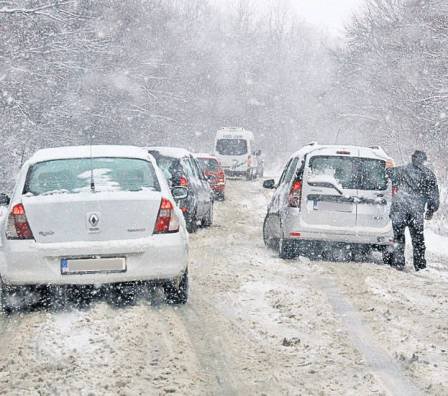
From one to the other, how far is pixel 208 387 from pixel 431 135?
22112 mm

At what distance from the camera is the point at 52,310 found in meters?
7.07

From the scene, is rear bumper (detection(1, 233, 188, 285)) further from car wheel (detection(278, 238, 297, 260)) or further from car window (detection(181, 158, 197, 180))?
car window (detection(181, 158, 197, 180))

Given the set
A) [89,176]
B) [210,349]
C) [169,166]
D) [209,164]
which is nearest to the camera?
[210,349]

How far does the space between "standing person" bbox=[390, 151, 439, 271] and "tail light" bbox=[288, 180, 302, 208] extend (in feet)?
4.47

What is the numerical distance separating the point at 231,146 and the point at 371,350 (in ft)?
106

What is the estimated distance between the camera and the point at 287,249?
35.5 ft

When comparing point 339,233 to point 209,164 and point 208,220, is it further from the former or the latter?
point 209,164

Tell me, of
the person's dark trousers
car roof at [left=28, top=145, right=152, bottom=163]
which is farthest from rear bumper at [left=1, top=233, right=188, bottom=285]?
the person's dark trousers

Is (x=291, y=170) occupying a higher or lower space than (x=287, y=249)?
higher

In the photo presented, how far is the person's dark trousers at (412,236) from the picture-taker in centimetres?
1048

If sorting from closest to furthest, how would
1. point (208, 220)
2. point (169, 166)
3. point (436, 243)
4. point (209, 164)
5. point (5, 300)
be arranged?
1. point (5, 300)
2. point (436, 243)
3. point (169, 166)
4. point (208, 220)
5. point (209, 164)

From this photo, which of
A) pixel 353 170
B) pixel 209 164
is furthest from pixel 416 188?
pixel 209 164

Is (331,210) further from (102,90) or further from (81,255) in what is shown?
(102,90)

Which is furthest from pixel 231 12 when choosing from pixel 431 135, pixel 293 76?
pixel 431 135
